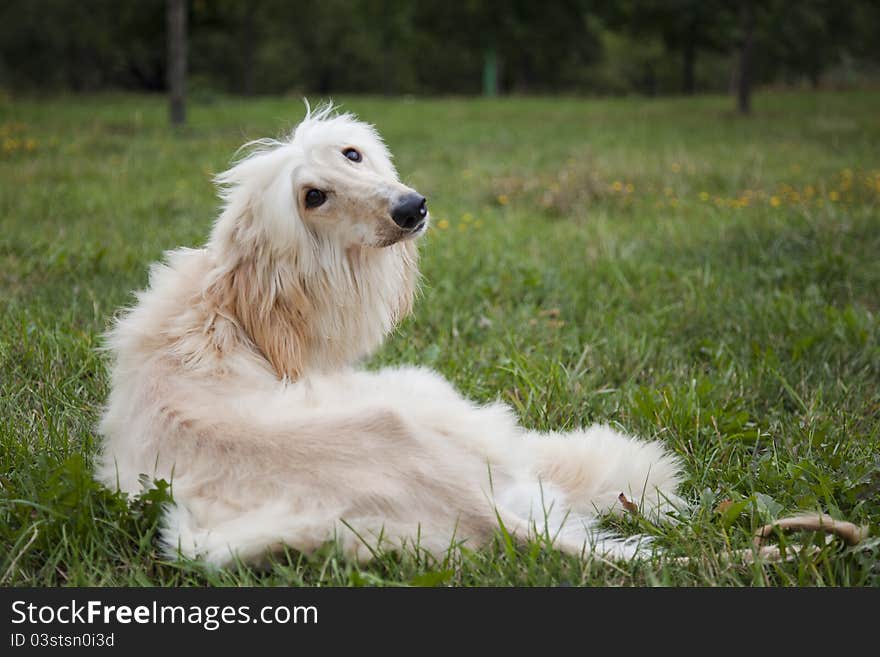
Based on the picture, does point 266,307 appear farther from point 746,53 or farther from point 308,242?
point 746,53

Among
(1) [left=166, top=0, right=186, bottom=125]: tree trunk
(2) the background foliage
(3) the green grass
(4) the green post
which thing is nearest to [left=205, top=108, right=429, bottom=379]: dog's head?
(3) the green grass

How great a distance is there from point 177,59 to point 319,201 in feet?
39.6

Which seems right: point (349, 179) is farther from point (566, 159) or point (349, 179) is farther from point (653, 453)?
point (566, 159)

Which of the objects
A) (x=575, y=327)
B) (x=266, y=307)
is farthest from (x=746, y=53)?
(x=266, y=307)

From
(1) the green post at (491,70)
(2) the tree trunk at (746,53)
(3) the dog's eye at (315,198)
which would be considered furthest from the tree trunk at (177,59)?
(1) the green post at (491,70)

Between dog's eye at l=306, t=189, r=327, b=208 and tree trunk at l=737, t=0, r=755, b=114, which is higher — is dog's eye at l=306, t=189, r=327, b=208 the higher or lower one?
the lower one

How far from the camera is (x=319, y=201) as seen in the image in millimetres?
2613

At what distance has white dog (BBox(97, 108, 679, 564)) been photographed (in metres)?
2.07

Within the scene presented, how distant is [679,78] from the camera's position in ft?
164

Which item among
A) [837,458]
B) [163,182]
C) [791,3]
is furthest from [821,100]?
[837,458]

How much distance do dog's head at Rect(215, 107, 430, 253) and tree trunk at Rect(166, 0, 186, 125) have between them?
1160 cm

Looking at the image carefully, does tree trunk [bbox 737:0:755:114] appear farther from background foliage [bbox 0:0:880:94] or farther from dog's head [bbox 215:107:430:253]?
dog's head [bbox 215:107:430:253]

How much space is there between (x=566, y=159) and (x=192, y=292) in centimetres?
821

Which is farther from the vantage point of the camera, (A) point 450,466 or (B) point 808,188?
(B) point 808,188
